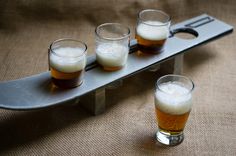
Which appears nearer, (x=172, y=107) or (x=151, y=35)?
(x=172, y=107)

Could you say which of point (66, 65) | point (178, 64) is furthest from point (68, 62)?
point (178, 64)

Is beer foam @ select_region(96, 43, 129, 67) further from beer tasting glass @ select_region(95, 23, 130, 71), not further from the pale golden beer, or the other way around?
the pale golden beer

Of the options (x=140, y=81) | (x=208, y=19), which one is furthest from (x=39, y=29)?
(x=208, y=19)

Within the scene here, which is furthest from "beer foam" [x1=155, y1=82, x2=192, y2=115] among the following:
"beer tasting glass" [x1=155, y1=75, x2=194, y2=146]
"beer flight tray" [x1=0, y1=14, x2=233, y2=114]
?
"beer flight tray" [x1=0, y1=14, x2=233, y2=114]

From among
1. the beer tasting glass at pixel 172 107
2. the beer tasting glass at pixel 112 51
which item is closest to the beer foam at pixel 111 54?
the beer tasting glass at pixel 112 51

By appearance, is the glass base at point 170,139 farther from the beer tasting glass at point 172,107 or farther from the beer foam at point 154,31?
the beer foam at point 154,31

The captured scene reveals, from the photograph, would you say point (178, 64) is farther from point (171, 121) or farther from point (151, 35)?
point (171, 121)

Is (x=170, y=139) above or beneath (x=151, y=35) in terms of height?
beneath
